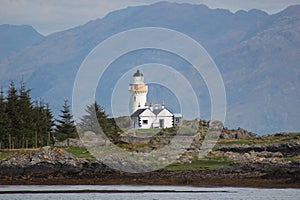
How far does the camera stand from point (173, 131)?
12288cm

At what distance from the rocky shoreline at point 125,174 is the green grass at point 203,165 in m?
1.25

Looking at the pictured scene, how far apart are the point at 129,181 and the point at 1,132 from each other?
32.3m

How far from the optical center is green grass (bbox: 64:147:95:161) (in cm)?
8900

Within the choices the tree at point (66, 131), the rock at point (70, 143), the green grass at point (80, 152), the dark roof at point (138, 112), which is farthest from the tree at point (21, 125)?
the dark roof at point (138, 112)

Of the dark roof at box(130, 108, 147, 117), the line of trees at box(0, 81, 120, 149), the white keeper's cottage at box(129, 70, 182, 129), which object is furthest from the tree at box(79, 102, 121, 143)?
the dark roof at box(130, 108, 147, 117)

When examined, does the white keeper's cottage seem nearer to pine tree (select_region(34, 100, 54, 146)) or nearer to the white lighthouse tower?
the white lighthouse tower

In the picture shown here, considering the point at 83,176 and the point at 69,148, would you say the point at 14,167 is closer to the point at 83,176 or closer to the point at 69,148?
→ the point at 83,176

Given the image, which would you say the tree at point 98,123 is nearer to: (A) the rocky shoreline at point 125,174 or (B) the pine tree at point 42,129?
(B) the pine tree at point 42,129

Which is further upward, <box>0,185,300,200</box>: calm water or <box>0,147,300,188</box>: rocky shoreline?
<box>0,147,300,188</box>: rocky shoreline

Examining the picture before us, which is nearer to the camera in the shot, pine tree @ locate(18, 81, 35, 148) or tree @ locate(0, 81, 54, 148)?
tree @ locate(0, 81, 54, 148)

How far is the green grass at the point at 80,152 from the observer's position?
292ft

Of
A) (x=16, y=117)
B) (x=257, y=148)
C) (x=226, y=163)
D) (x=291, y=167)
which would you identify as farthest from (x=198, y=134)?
(x=291, y=167)

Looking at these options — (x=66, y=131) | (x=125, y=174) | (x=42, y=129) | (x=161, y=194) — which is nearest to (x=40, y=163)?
(x=125, y=174)

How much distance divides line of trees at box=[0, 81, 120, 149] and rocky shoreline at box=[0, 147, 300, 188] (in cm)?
2202
